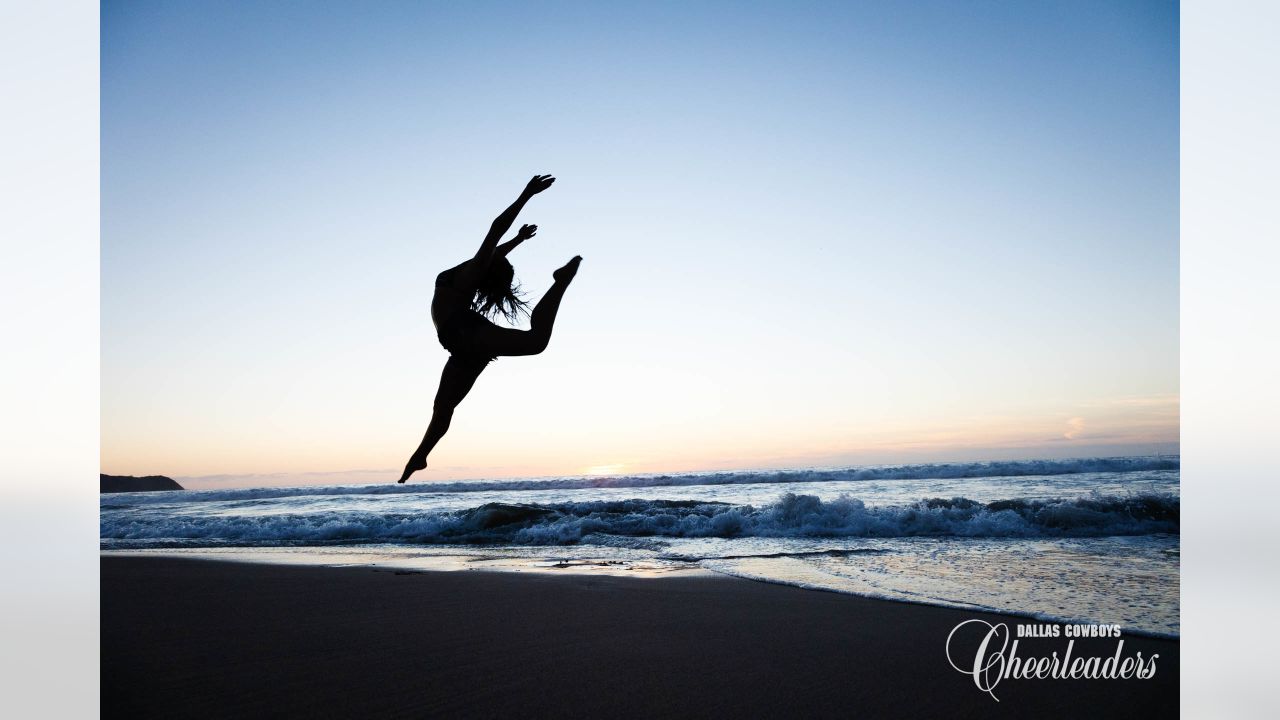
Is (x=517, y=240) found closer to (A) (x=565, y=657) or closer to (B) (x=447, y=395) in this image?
(B) (x=447, y=395)

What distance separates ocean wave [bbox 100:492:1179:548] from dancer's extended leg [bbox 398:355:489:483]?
9658 mm

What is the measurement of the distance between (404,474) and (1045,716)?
3.21 meters

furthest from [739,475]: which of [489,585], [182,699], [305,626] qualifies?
[182,699]

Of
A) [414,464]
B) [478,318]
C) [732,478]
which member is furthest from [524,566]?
[732,478]

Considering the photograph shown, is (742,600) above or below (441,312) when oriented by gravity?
below

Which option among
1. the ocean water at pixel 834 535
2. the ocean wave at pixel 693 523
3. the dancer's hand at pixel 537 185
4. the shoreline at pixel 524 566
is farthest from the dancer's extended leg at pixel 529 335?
the ocean wave at pixel 693 523

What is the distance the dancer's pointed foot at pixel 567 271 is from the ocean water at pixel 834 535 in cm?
478

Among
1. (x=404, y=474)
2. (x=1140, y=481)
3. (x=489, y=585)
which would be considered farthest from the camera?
(x=1140, y=481)

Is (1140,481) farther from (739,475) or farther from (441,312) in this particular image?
(441,312)

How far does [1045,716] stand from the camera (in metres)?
3.65

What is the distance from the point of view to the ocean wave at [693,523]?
1117 centimetres

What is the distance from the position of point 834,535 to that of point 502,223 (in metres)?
10.2

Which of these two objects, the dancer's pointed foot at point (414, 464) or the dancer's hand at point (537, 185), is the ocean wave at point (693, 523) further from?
the dancer's hand at point (537, 185)

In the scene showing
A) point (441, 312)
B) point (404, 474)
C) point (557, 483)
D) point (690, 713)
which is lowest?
point (557, 483)
